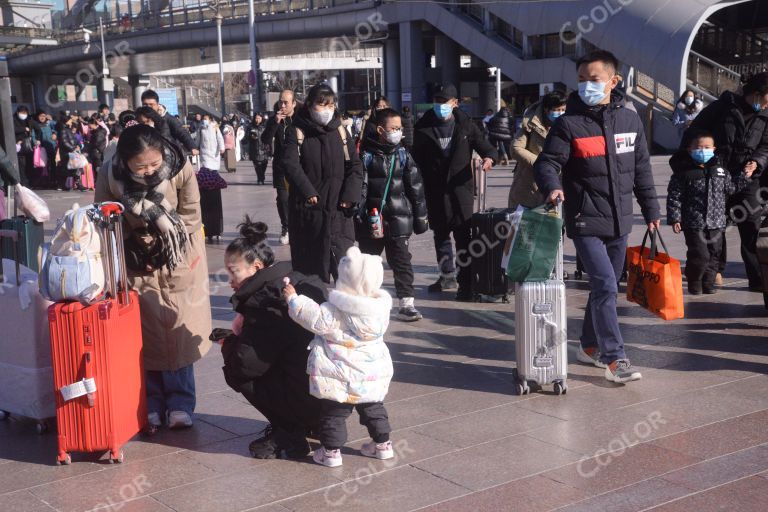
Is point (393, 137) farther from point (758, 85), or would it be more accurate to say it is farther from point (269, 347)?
point (269, 347)

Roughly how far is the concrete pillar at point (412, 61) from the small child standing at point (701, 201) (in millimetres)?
34574

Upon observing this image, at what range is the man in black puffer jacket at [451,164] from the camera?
8.23 metres

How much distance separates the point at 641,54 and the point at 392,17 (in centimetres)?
1496

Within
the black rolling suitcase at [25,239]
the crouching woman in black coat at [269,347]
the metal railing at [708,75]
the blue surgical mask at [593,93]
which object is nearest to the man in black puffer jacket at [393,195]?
the blue surgical mask at [593,93]

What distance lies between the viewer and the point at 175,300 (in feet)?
16.8

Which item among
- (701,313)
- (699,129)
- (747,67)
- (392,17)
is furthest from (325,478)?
(392,17)

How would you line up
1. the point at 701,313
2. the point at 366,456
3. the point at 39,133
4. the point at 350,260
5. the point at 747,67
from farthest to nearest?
the point at 747,67, the point at 39,133, the point at 701,313, the point at 366,456, the point at 350,260

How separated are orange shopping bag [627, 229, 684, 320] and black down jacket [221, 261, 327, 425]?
2.31m

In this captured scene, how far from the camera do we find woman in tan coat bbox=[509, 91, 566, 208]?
7.87m

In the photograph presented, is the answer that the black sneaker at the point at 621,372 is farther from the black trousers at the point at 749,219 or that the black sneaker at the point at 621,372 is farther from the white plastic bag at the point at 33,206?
the white plastic bag at the point at 33,206

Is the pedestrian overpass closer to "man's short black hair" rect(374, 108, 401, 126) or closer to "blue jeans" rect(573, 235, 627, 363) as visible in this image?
"man's short black hair" rect(374, 108, 401, 126)

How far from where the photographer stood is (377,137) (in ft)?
25.0

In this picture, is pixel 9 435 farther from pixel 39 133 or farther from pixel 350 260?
pixel 39 133

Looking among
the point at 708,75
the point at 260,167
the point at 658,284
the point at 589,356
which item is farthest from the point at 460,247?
the point at 708,75
